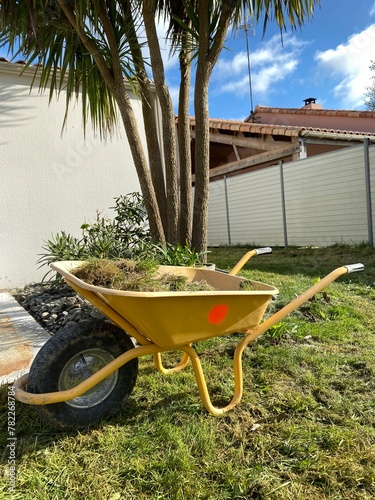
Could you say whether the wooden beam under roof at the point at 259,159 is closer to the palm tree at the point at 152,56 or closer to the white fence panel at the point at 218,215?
the white fence panel at the point at 218,215

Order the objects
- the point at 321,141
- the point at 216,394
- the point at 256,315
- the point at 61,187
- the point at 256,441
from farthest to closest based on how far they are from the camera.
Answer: the point at 321,141
the point at 61,187
the point at 216,394
the point at 256,315
the point at 256,441

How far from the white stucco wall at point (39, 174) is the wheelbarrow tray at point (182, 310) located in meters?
3.27

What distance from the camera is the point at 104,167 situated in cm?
502

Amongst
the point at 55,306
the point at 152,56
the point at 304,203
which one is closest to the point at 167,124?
the point at 152,56

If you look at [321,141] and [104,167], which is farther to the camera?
[321,141]

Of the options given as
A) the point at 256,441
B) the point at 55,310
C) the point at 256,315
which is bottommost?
the point at 256,441

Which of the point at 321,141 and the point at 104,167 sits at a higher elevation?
the point at 321,141

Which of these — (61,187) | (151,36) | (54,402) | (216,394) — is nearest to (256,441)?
(216,394)

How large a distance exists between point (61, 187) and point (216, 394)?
153 inches

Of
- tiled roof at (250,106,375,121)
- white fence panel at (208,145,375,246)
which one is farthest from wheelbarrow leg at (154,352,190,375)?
tiled roof at (250,106,375,121)

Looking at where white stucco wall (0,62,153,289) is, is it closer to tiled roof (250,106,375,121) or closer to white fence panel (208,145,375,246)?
white fence panel (208,145,375,246)

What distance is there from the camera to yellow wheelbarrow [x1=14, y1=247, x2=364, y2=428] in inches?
53.1

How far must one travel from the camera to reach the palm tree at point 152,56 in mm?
3055

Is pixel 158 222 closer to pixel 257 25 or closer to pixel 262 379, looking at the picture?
Result: pixel 262 379
